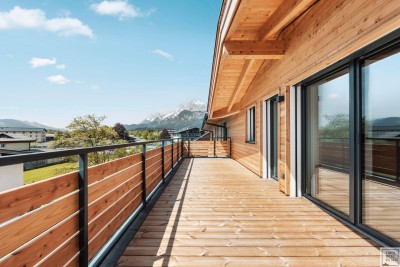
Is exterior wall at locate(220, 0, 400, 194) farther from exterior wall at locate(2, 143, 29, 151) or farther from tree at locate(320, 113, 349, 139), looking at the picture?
exterior wall at locate(2, 143, 29, 151)

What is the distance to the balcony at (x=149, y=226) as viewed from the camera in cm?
114

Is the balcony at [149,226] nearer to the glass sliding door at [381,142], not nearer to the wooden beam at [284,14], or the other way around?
the glass sliding door at [381,142]

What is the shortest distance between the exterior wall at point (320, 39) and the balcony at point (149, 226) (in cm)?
128

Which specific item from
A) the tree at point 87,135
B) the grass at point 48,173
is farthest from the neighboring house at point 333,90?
the grass at point 48,173

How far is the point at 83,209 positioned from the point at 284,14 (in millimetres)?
3212

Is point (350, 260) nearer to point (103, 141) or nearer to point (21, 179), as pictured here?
point (21, 179)

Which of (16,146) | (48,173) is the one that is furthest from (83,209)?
(48,173)

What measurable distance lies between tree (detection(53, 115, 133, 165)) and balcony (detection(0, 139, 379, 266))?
59.8 ft

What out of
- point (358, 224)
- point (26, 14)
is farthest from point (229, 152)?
point (26, 14)

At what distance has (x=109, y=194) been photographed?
6.68 ft

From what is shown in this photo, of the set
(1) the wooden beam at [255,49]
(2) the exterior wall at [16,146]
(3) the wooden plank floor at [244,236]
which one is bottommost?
(2) the exterior wall at [16,146]

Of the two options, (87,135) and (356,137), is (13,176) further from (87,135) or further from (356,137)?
(87,135)

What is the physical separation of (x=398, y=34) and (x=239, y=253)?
229cm

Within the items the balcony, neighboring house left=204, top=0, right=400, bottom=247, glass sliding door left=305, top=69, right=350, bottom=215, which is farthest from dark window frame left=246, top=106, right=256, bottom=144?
glass sliding door left=305, top=69, right=350, bottom=215
